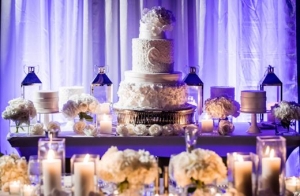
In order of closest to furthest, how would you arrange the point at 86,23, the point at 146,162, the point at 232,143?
the point at 146,162
the point at 232,143
the point at 86,23

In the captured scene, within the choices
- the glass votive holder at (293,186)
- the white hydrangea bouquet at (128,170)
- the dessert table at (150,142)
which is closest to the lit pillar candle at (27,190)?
the white hydrangea bouquet at (128,170)

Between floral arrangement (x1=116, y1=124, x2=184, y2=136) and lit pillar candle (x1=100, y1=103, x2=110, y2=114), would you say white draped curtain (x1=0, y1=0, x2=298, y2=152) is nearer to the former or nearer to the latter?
lit pillar candle (x1=100, y1=103, x2=110, y2=114)

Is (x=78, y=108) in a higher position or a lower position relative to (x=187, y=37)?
lower

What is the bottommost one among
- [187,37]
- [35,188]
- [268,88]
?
[35,188]

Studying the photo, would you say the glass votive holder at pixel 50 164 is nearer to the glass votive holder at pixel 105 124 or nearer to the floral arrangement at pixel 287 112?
the glass votive holder at pixel 105 124

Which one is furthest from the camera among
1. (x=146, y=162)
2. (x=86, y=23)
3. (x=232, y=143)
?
(x=86, y=23)

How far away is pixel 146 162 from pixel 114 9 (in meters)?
2.63

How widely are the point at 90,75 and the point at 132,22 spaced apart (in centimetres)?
52

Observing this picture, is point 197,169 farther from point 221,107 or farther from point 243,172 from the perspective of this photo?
point 221,107

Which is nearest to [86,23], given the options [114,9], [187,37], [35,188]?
[114,9]

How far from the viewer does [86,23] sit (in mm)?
4660

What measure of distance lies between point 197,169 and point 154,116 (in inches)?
72.5

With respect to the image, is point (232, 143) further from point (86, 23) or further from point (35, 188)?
point (35, 188)

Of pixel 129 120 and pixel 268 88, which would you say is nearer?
pixel 129 120
